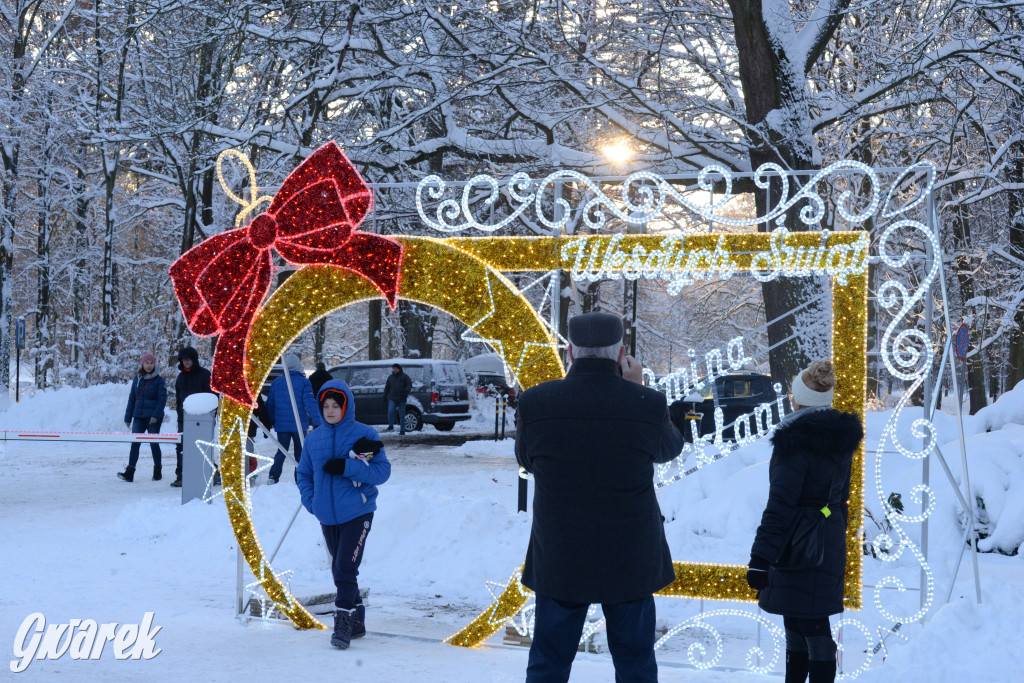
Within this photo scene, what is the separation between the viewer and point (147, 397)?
14.6 metres

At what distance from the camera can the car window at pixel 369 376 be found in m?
25.0

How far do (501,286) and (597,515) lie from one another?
2871 mm

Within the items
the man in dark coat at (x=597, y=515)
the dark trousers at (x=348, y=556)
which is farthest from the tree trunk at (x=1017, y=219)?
the man in dark coat at (x=597, y=515)

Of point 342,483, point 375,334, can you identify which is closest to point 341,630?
point 342,483

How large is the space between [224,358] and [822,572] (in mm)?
4091

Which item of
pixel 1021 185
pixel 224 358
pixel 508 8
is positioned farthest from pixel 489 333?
pixel 1021 185

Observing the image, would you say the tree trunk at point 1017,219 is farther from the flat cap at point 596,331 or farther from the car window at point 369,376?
the car window at point 369,376

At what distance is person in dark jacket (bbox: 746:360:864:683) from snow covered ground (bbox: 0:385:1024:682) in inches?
37.2

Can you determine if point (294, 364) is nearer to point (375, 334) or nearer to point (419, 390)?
point (419, 390)

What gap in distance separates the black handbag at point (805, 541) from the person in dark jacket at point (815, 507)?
0.08 ft

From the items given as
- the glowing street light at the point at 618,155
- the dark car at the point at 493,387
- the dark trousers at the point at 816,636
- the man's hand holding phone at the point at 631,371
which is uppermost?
the glowing street light at the point at 618,155

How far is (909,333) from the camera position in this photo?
5.98 metres

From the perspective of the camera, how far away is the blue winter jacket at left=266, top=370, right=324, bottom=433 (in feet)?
41.3

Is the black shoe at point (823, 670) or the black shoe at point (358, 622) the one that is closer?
the black shoe at point (823, 670)
